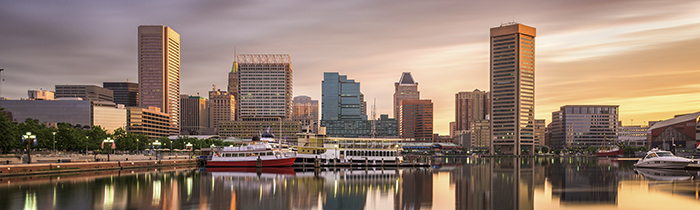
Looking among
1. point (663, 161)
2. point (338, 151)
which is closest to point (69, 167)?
point (338, 151)

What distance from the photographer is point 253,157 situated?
106 metres

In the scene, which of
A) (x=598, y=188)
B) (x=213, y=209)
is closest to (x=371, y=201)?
(x=213, y=209)

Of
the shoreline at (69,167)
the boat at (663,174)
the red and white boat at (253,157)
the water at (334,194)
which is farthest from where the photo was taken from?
the red and white boat at (253,157)

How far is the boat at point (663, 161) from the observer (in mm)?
98938

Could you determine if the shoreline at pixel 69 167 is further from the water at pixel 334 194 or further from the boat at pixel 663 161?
the boat at pixel 663 161

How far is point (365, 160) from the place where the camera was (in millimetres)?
109250

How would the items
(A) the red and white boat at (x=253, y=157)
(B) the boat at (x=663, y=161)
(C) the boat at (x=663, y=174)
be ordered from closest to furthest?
(C) the boat at (x=663, y=174)
(B) the boat at (x=663, y=161)
(A) the red and white boat at (x=253, y=157)

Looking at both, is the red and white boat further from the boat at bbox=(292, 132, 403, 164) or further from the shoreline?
the shoreline

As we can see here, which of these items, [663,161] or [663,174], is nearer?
[663,174]

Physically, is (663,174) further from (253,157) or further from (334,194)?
(253,157)

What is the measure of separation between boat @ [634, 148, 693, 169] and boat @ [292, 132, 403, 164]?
4942cm

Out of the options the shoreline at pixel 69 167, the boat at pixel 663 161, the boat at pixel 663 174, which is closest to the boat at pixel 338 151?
the shoreline at pixel 69 167

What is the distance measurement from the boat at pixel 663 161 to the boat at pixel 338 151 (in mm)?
49425

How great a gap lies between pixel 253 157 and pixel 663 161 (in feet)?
261
